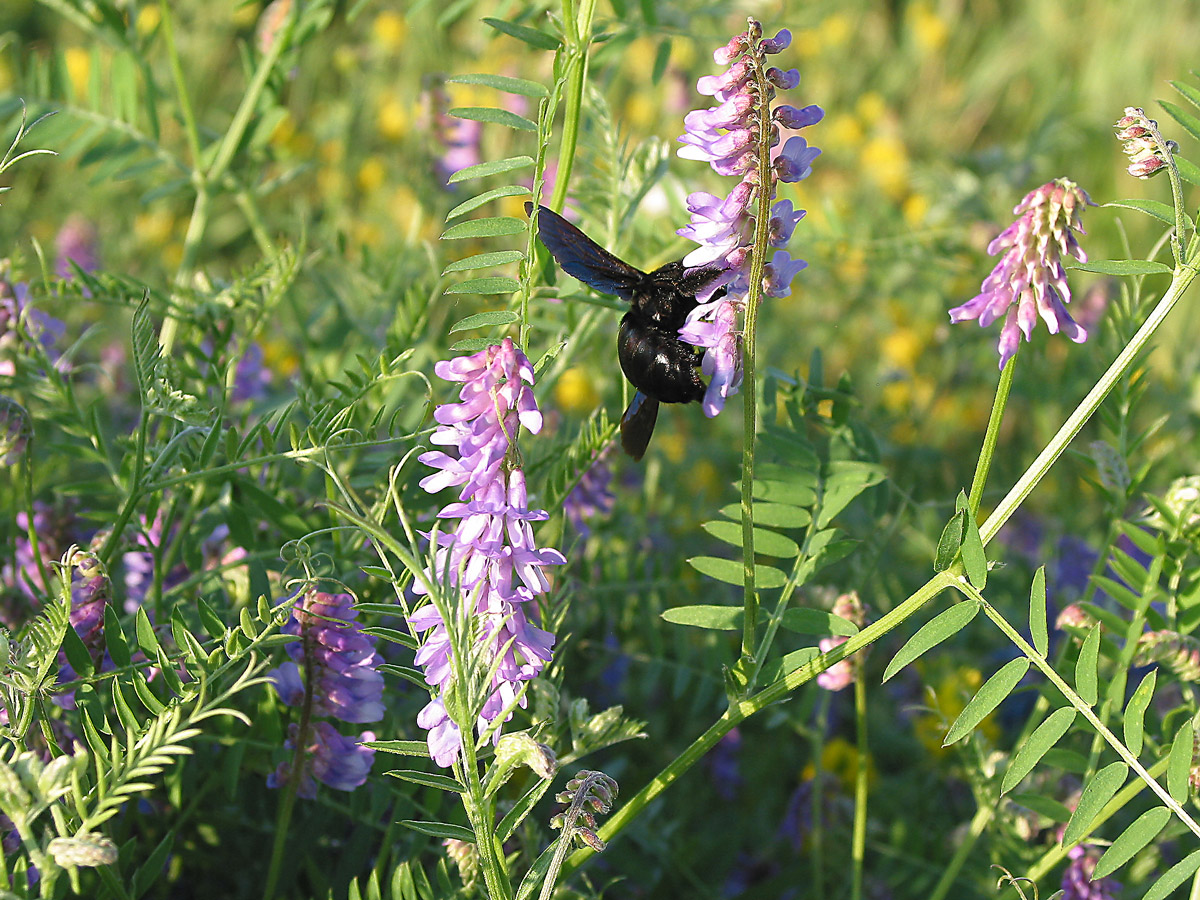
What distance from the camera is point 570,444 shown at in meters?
1.51

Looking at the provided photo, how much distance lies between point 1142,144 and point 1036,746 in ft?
1.91

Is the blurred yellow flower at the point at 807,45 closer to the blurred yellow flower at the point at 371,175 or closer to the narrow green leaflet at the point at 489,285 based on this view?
the blurred yellow flower at the point at 371,175

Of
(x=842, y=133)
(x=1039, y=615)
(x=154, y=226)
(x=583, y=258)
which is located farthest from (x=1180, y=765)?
(x=842, y=133)

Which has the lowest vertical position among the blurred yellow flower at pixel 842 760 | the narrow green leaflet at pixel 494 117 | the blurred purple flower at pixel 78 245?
the blurred yellow flower at pixel 842 760

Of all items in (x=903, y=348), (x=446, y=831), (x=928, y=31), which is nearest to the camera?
(x=446, y=831)

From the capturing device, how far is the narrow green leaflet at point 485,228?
3.91 ft

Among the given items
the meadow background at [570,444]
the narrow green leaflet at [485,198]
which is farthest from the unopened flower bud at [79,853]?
the narrow green leaflet at [485,198]

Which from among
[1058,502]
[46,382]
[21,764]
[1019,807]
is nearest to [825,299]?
[1058,502]

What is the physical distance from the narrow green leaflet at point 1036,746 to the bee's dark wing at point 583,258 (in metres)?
0.58

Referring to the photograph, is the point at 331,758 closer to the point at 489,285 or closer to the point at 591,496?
the point at 489,285

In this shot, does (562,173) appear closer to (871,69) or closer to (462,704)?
(462,704)

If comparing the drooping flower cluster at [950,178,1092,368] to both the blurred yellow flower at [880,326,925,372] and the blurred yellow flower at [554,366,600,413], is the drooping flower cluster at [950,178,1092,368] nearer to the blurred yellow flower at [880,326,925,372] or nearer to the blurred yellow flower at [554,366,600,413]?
the blurred yellow flower at [554,366,600,413]

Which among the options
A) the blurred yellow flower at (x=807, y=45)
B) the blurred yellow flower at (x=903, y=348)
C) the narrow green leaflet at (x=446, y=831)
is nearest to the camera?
the narrow green leaflet at (x=446, y=831)

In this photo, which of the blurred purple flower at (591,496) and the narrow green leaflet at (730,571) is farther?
the blurred purple flower at (591,496)
